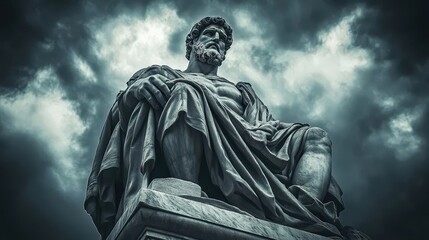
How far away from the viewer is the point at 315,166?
Answer: 7.38m

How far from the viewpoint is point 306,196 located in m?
6.93

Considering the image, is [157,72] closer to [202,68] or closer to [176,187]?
[202,68]

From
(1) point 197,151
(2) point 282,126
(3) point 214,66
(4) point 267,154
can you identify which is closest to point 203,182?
(1) point 197,151

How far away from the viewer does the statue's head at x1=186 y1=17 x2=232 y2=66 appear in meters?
9.70

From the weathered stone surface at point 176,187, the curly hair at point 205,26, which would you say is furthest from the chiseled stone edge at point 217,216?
the curly hair at point 205,26

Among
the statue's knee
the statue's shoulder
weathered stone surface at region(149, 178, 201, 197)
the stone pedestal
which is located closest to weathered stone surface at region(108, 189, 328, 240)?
the stone pedestal

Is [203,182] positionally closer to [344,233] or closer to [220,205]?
[220,205]

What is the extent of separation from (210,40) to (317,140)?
2926 mm

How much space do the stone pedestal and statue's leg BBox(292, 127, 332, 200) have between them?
1.27 m

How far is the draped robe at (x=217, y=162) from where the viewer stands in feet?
21.4

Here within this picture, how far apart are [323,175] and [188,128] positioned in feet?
5.60

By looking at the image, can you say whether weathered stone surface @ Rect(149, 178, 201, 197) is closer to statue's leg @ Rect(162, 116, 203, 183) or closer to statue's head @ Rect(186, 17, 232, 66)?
statue's leg @ Rect(162, 116, 203, 183)

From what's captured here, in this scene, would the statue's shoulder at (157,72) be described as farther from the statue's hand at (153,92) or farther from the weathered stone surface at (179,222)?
the weathered stone surface at (179,222)

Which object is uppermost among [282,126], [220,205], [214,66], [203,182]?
[214,66]
